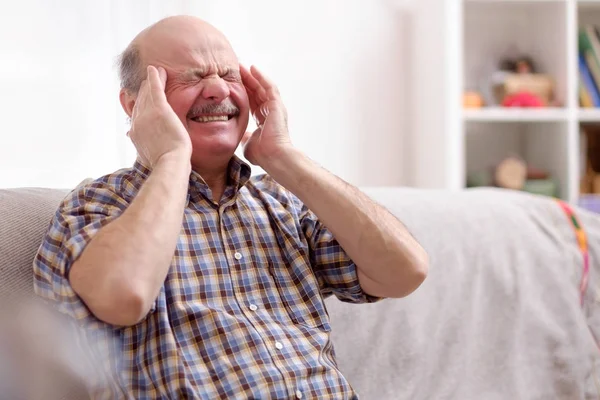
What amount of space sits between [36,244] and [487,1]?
2331 mm

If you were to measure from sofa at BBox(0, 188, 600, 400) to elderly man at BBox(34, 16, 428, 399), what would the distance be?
23 centimetres

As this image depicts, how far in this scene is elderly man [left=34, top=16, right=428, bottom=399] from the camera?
3.76 feet

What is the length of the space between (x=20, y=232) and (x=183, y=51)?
1.37ft

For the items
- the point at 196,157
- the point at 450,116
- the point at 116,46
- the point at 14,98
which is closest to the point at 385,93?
the point at 450,116

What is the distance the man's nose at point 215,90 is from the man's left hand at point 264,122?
93mm

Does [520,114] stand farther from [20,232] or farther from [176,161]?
[20,232]

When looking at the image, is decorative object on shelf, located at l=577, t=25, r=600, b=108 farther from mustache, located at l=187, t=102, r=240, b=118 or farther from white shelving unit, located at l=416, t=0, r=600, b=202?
mustache, located at l=187, t=102, r=240, b=118

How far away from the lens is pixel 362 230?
1.36 meters

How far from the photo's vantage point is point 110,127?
2451 millimetres

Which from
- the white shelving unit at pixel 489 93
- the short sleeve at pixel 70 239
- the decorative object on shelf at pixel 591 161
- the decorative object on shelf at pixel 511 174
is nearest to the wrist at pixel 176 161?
the short sleeve at pixel 70 239

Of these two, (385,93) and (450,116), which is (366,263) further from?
(385,93)

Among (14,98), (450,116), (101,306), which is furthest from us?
(450,116)

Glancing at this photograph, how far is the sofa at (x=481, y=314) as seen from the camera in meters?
1.63

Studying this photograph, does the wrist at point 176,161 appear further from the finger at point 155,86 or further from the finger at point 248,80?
the finger at point 248,80
